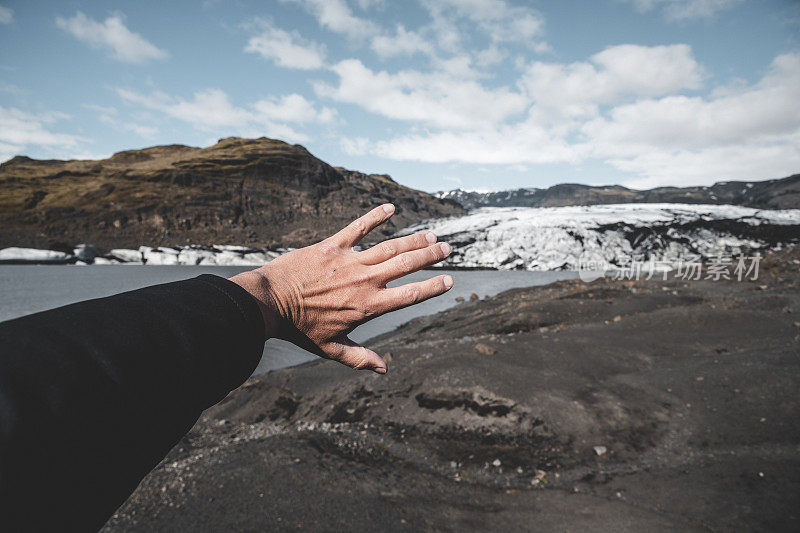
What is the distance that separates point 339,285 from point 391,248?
1.08 ft

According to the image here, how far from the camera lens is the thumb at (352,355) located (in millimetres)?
2105

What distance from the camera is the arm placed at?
2.90 ft

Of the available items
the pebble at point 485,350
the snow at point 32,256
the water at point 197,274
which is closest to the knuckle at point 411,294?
the pebble at point 485,350

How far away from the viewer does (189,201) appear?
8638 centimetres

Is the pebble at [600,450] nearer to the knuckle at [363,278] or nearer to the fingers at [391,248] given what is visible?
the fingers at [391,248]

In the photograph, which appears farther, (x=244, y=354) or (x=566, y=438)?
(x=566, y=438)

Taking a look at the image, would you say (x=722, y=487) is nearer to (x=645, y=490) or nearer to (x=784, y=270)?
(x=645, y=490)

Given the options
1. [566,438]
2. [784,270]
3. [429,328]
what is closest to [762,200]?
[784,270]

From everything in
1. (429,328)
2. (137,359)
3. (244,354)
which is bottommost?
(429,328)

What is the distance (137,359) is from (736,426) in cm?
737

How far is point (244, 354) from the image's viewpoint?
1.58m

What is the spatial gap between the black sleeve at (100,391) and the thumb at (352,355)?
0.62 meters

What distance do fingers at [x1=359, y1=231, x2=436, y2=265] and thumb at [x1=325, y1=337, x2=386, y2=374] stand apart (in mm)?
475

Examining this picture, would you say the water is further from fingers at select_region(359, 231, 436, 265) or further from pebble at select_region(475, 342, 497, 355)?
fingers at select_region(359, 231, 436, 265)
